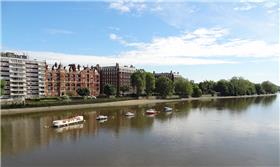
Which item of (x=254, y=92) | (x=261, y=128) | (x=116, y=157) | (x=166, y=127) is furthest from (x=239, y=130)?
(x=254, y=92)

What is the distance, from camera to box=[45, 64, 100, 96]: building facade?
106000 mm

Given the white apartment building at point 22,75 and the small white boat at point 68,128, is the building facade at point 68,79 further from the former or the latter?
the small white boat at point 68,128

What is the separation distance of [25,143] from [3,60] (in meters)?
61.0

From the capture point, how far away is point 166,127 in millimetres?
47688

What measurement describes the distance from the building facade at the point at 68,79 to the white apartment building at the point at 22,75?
13.2ft

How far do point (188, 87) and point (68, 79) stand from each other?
153ft

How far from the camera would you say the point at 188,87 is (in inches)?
5217

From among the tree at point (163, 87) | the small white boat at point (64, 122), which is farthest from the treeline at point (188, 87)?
the small white boat at point (64, 122)

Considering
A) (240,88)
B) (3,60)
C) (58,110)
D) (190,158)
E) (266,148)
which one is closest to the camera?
(190,158)

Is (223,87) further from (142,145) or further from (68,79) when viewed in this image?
(142,145)

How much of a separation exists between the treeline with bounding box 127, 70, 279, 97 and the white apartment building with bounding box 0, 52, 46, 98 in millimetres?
32626

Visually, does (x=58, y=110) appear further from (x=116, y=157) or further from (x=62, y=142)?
(x=116, y=157)

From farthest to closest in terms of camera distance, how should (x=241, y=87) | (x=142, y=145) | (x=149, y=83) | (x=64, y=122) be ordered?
(x=241, y=87) < (x=149, y=83) < (x=64, y=122) < (x=142, y=145)

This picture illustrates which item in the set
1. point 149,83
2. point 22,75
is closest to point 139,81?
point 149,83
